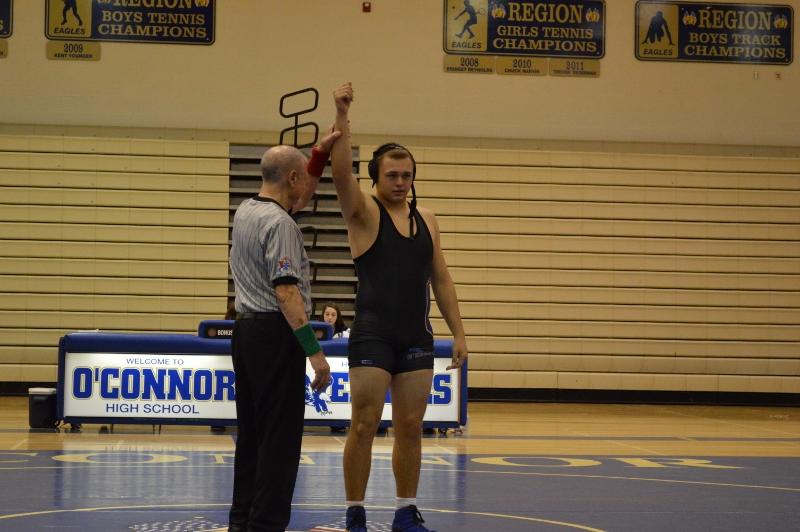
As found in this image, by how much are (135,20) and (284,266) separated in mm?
12746

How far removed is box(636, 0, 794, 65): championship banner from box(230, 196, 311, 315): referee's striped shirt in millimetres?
13196

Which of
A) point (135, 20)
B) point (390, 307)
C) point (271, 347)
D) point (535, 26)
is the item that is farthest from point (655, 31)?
point (271, 347)

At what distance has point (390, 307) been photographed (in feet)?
16.5

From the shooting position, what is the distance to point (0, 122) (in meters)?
16.2

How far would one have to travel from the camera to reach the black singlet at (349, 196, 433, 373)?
16.5 ft

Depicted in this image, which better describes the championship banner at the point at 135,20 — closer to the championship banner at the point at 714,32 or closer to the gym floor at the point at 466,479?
the gym floor at the point at 466,479

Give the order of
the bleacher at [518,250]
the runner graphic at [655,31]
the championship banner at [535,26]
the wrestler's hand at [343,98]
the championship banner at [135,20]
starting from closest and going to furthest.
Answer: the wrestler's hand at [343,98]
the championship banner at [135,20]
the bleacher at [518,250]
the championship banner at [535,26]
the runner graphic at [655,31]

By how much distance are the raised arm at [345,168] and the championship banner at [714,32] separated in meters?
12.6

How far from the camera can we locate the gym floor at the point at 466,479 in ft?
18.0

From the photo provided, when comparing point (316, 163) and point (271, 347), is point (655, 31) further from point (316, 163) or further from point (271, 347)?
point (271, 347)

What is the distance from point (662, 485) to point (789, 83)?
11.4 meters

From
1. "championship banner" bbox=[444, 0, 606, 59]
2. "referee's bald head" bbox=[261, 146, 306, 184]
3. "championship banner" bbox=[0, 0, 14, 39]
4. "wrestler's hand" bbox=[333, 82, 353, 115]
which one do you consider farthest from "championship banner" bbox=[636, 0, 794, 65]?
"referee's bald head" bbox=[261, 146, 306, 184]

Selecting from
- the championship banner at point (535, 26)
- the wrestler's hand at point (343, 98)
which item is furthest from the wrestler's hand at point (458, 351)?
the championship banner at point (535, 26)

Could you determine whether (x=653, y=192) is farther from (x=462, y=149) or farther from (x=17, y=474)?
(x=17, y=474)
